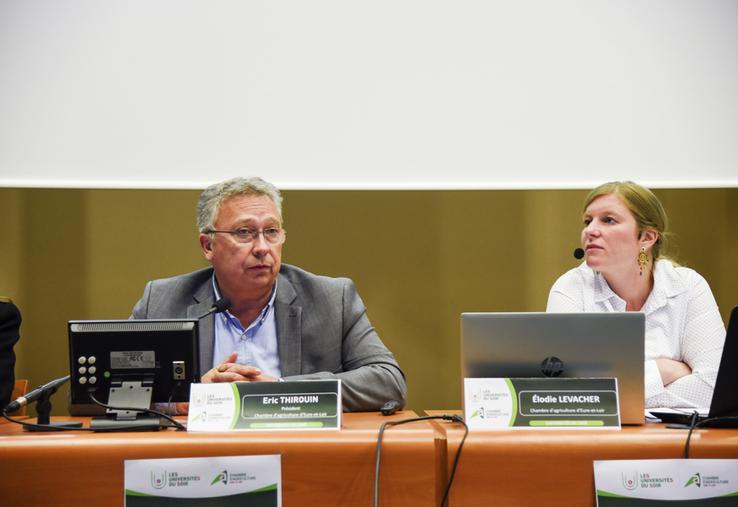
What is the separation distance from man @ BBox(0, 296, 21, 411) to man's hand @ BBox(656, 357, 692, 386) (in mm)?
1768

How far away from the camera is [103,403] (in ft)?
4.97

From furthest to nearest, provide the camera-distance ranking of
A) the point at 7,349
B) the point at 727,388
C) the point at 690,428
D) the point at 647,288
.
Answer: the point at 647,288, the point at 7,349, the point at 727,388, the point at 690,428

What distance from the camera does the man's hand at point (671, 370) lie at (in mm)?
2062

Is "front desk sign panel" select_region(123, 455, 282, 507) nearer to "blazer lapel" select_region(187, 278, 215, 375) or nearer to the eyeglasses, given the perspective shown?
"blazer lapel" select_region(187, 278, 215, 375)

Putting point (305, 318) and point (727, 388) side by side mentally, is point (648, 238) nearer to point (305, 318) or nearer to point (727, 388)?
point (727, 388)

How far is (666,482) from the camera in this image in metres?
1.24

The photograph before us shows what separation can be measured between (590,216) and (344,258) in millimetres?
1027

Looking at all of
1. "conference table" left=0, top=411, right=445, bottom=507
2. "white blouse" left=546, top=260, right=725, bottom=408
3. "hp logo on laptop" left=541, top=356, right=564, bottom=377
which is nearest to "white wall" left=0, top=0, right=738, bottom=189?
"white blouse" left=546, top=260, right=725, bottom=408

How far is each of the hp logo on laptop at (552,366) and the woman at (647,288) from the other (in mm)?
715

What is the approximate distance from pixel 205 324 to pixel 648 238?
5.19 ft

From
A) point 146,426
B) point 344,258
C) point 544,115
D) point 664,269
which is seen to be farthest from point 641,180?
point 146,426

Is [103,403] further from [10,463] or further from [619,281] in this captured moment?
[619,281]

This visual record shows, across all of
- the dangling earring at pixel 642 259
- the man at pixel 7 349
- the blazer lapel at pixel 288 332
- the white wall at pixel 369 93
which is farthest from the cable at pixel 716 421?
the white wall at pixel 369 93

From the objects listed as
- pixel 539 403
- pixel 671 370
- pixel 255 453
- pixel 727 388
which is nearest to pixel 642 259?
pixel 671 370
